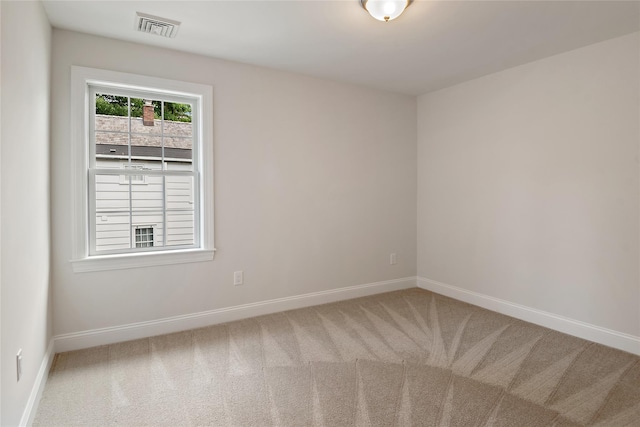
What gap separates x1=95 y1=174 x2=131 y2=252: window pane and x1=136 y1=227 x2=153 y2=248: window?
72 mm

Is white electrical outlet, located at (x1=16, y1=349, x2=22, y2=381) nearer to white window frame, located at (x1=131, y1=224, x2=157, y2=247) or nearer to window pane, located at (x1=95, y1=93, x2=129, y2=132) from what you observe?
white window frame, located at (x1=131, y1=224, x2=157, y2=247)

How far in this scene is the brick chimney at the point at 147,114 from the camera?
3.23 m

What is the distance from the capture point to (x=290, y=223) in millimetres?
3854

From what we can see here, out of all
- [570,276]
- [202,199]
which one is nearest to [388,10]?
[202,199]

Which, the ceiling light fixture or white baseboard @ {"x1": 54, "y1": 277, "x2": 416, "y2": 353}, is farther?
white baseboard @ {"x1": 54, "y1": 277, "x2": 416, "y2": 353}

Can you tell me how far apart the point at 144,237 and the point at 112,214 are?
1.07 ft

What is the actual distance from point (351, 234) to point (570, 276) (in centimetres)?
216

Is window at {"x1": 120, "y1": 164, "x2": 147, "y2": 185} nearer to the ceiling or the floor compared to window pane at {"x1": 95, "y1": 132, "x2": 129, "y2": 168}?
nearer to the floor

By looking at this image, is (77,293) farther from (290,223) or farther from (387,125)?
(387,125)

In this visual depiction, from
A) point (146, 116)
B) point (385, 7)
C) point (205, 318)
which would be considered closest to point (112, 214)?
point (146, 116)

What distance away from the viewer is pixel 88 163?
118 inches

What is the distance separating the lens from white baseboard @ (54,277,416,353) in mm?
2898

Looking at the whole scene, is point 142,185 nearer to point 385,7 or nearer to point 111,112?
point 111,112

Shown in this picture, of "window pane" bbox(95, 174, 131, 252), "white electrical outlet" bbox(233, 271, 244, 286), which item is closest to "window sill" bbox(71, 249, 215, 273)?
"window pane" bbox(95, 174, 131, 252)
